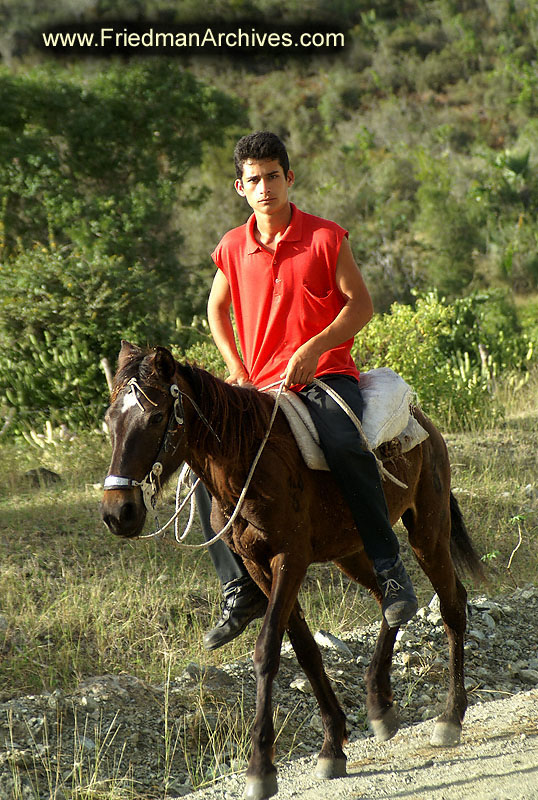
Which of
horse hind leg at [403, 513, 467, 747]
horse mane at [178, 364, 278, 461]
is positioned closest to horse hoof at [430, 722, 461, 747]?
horse hind leg at [403, 513, 467, 747]

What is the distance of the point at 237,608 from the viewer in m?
4.63

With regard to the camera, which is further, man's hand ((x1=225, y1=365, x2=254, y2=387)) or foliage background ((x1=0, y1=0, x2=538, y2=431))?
foliage background ((x1=0, y1=0, x2=538, y2=431))

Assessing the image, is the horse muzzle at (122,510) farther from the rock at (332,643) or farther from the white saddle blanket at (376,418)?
the rock at (332,643)

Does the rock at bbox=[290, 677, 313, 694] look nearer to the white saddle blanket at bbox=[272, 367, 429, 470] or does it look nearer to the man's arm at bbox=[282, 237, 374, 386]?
the white saddle blanket at bbox=[272, 367, 429, 470]

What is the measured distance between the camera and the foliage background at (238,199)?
12586 mm

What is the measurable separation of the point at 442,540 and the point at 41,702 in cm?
245

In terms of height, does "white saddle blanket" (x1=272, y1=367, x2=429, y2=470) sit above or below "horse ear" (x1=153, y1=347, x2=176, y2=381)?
below

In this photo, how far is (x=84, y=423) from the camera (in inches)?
480

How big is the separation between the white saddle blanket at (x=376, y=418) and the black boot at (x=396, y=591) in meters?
0.60

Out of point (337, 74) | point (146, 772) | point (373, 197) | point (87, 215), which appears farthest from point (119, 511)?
point (337, 74)

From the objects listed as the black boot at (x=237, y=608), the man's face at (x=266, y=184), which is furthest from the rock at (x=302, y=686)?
the man's face at (x=266, y=184)

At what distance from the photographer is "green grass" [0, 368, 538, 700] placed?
19.6 feet

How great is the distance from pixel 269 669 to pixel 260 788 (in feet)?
1.57

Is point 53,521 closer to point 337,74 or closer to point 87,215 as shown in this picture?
point 87,215
